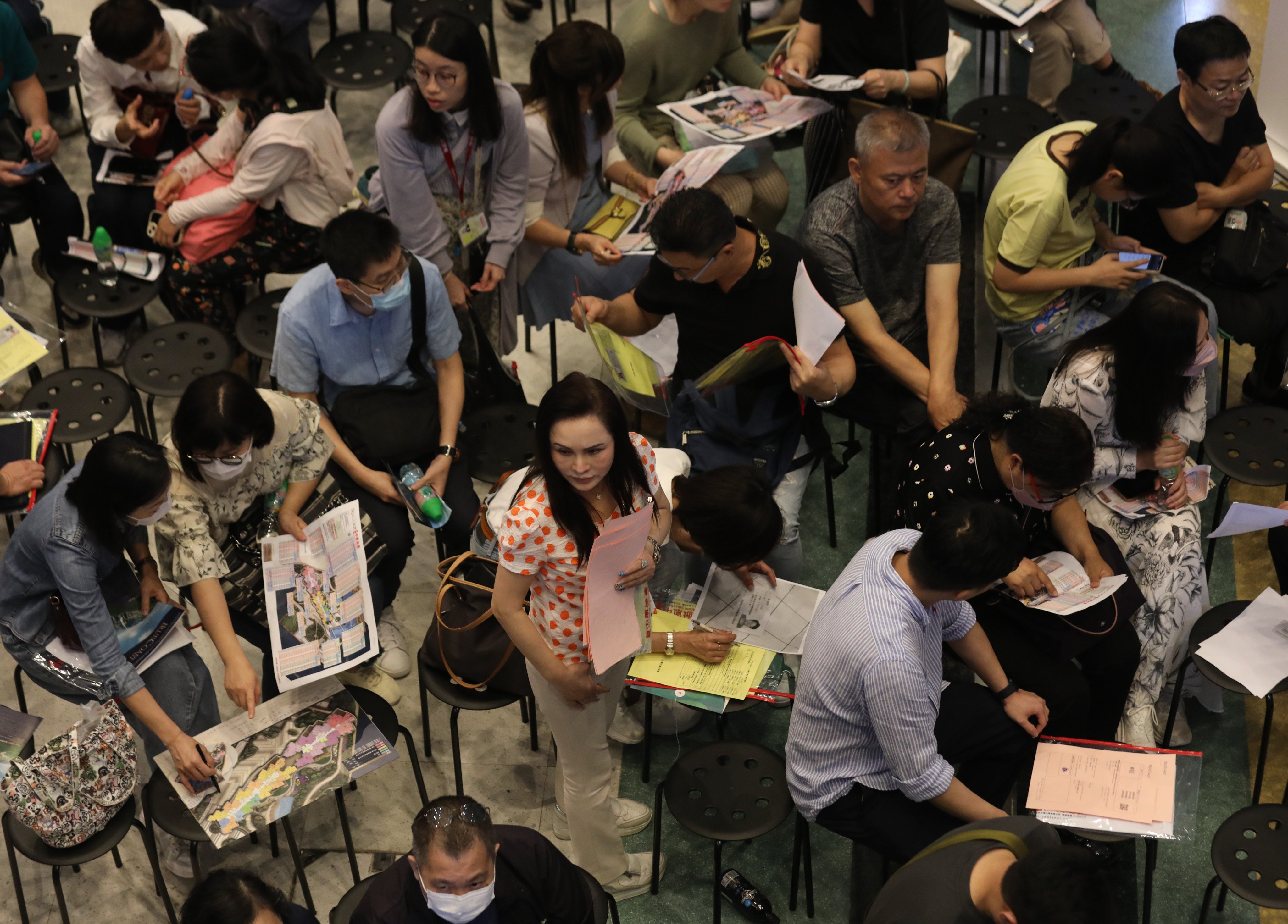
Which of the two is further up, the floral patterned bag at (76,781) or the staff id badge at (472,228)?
the staff id badge at (472,228)

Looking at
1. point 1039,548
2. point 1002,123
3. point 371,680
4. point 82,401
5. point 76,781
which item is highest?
point 1002,123

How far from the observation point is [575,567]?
130 inches

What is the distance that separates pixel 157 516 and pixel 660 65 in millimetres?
2741

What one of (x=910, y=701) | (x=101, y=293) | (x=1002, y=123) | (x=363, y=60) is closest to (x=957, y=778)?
(x=910, y=701)

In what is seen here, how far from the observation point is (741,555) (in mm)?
3678

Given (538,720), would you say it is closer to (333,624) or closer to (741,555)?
(333,624)

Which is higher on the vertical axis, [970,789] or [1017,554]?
[1017,554]

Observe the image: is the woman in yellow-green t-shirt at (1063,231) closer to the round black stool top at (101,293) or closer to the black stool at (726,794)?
the black stool at (726,794)

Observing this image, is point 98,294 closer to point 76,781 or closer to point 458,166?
point 458,166

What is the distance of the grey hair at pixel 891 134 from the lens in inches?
168

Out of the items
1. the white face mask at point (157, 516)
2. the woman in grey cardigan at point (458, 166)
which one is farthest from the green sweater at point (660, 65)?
the white face mask at point (157, 516)

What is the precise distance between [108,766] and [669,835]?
166cm

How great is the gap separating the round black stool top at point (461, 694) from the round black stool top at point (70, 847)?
726mm

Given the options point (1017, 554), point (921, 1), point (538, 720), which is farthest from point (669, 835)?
point (921, 1)
